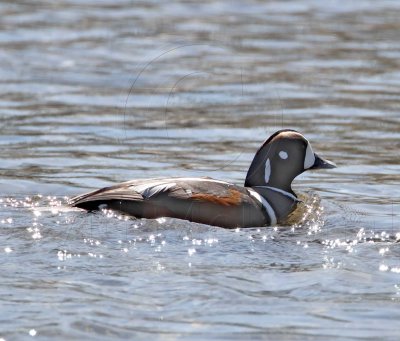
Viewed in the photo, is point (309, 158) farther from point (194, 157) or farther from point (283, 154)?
point (194, 157)

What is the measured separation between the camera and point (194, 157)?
1367cm

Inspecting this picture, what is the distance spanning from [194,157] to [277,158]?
237 centimetres

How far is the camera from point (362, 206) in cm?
1151

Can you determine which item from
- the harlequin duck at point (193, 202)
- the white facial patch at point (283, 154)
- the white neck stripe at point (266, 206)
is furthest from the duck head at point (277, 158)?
the white neck stripe at point (266, 206)

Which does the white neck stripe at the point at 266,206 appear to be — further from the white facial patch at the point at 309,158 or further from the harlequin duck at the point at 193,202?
the white facial patch at the point at 309,158

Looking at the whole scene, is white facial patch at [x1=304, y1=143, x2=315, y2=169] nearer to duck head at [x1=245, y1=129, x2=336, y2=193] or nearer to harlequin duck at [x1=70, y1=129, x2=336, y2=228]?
duck head at [x1=245, y1=129, x2=336, y2=193]

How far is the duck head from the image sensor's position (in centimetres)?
1138

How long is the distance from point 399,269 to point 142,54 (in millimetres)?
10407

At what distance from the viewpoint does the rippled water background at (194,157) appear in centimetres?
809

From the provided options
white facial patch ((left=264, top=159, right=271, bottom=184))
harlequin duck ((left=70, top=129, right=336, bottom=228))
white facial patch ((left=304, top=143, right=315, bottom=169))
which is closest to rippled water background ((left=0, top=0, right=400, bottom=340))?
harlequin duck ((left=70, top=129, right=336, bottom=228))

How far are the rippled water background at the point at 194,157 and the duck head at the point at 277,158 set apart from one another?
18.3 inches

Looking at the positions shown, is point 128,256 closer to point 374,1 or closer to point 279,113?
point 279,113

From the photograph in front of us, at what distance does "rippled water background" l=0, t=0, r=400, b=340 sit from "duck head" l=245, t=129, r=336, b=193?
46 cm

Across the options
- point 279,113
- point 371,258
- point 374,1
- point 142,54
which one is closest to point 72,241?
point 371,258
